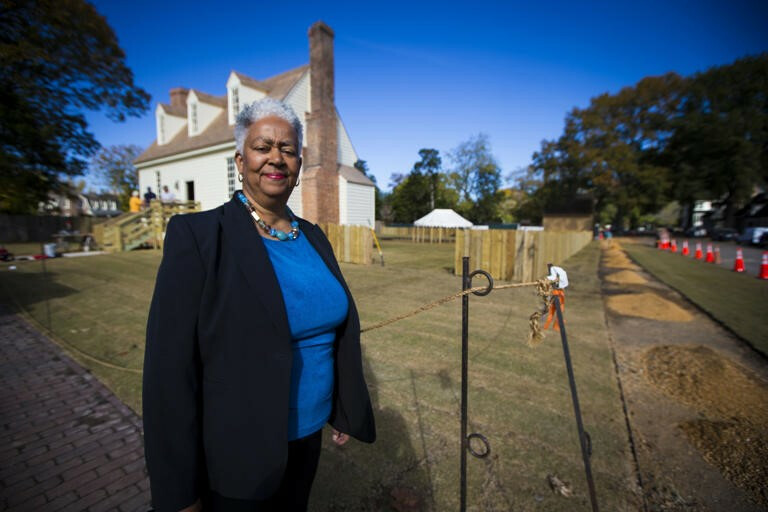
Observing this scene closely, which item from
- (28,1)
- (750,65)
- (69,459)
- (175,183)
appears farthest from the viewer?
(750,65)

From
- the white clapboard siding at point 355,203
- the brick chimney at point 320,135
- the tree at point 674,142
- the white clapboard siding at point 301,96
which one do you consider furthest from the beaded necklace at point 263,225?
the tree at point 674,142

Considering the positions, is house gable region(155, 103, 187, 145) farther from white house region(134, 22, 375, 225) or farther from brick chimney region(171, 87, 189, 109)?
white house region(134, 22, 375, 225)

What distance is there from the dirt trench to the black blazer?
2.61 metres

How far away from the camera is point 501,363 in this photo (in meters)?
4.29

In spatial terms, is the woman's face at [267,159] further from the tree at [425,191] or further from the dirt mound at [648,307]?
the tree at [425,191]

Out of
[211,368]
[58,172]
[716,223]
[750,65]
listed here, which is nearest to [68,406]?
[211,368]

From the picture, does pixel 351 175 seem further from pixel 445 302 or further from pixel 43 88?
pixel 445 302

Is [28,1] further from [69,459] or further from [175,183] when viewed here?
[175,183]

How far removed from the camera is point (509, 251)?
32.3 ft

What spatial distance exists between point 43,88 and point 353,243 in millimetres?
9228

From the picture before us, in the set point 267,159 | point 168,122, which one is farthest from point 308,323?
point 168,122

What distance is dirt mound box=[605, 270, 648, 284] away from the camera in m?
10.3

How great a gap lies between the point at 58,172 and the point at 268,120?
8.43 meters

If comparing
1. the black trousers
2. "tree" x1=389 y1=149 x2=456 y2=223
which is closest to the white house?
the black trousers
